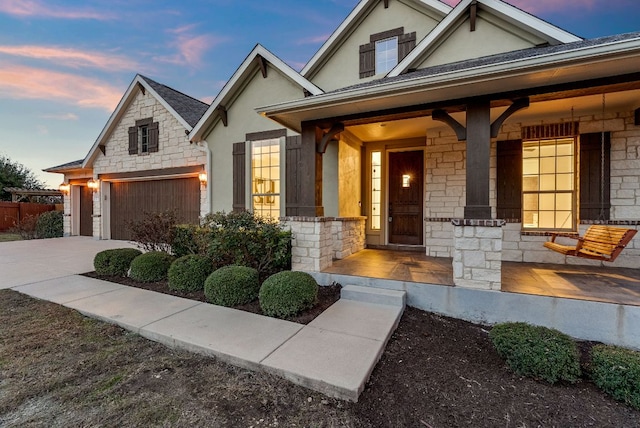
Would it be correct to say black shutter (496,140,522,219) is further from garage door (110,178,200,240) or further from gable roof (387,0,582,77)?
garage door (110,178,200,240)

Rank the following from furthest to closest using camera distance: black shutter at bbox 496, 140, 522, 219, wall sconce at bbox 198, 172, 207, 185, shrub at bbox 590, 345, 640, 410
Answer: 1. wall sconce at bbox 198, 172, 207, 185
2. black shutter at bbox 496, 140, 522, 219
3. shrub at bbox 590, 345, 640, 410

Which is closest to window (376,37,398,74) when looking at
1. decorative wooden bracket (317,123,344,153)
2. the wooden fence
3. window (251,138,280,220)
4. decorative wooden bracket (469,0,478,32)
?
decorative wooden bracket (469,0,478,32)

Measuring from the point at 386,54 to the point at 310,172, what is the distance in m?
4.51

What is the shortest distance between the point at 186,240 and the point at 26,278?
3001mm

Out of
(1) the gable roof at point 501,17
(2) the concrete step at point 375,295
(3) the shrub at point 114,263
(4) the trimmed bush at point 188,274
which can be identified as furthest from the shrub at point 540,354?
(3) the shrub at point 114,263

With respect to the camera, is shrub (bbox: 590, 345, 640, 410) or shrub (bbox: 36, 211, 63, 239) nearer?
shrub (bbox: 590, 345, 640, 410)

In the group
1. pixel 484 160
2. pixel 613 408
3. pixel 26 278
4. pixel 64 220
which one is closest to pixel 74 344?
pixel 26 278

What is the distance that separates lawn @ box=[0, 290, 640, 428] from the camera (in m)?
1.93

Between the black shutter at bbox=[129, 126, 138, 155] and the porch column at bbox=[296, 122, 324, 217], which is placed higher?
the black shutter at bbox=[129, 126, 138, 155]

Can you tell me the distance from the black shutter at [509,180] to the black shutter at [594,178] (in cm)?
95

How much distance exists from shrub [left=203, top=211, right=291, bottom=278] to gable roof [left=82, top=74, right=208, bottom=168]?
16.9ft

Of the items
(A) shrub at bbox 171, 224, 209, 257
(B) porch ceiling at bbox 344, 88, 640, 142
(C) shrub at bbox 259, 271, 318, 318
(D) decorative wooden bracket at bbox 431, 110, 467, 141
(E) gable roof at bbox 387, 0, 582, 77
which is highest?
(E) gable roof at bbox 387, 0, 582, 77

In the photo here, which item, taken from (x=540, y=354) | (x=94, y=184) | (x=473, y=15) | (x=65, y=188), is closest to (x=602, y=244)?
(x=540, y=354)

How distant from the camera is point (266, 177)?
7.13 metres
